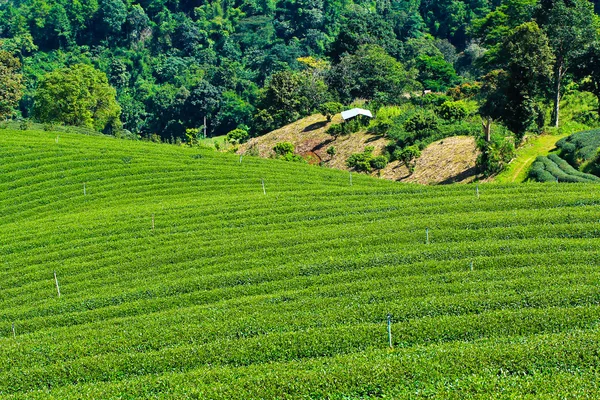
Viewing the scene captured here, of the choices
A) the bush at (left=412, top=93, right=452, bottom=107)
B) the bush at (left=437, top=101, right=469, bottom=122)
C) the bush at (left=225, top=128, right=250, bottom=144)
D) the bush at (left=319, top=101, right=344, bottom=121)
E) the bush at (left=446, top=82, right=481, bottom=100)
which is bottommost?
the bush at (left=225, top=128, right=250, bottom=144)

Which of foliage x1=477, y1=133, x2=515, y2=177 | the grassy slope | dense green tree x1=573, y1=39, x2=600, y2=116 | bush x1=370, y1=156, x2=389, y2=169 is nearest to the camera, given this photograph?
the grassy slope

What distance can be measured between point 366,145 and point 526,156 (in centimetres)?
1957

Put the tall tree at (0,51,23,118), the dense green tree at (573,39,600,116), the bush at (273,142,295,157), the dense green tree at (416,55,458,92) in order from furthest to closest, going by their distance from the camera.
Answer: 1. the dense green tree at (416,55,458,92)
2. the tall tree at (0,51,23,118)
3. the bush at (273,142,295,157)
4. the dense green tree at (573,39,600,116)

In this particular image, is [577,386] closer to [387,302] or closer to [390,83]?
[387,302]

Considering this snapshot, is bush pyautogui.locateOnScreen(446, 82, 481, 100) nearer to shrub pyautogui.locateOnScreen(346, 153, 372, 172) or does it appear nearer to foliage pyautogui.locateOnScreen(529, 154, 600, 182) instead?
shrub pyautogui.locateOnScreen(346, 153, 372, 172)

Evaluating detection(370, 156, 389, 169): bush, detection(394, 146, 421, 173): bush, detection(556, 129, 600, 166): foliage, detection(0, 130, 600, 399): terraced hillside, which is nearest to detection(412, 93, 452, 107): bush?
detection(370, 156, 389, 169): bush

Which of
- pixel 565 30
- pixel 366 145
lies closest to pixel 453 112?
pixel 366 145

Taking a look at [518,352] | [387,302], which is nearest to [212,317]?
[387,302]

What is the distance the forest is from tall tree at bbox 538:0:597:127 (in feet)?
0.40

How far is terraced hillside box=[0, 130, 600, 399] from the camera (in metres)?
21.0

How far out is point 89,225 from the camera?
4094 centimetres

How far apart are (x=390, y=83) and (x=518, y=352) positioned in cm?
7132

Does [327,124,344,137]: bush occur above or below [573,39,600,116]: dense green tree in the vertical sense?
below

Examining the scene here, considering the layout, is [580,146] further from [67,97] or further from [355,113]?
[67,97]
